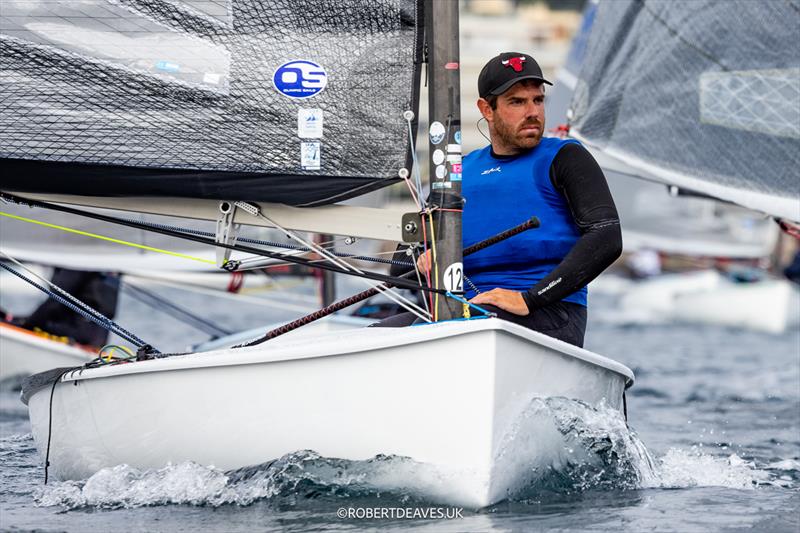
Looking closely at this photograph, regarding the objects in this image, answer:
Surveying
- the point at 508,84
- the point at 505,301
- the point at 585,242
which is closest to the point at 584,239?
the point at 585,242

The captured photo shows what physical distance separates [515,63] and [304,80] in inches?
24.7

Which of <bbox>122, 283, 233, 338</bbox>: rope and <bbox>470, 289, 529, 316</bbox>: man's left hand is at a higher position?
<bbox>470, 289, 529, 316</bbox>: man's left hand

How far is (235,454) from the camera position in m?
3.68

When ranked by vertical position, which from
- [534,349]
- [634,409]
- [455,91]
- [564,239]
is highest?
[455,91]

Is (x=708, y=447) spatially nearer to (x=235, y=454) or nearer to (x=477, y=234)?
(x=477, y=234)

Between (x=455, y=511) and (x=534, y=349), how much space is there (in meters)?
0.47

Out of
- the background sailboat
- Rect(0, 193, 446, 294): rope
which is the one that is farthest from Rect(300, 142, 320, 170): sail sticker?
the background sailboat

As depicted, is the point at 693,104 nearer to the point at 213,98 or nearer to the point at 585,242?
the point at 585,242

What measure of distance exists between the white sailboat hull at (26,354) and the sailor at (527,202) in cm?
425

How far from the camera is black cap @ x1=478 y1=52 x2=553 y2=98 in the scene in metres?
3.86

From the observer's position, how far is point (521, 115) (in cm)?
391

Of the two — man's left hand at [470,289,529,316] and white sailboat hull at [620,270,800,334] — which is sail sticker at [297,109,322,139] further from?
white sailboat hull at [620,270,800,334]

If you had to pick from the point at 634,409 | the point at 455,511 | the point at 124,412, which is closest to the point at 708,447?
the point at 634,409

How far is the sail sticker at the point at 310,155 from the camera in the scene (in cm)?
375
